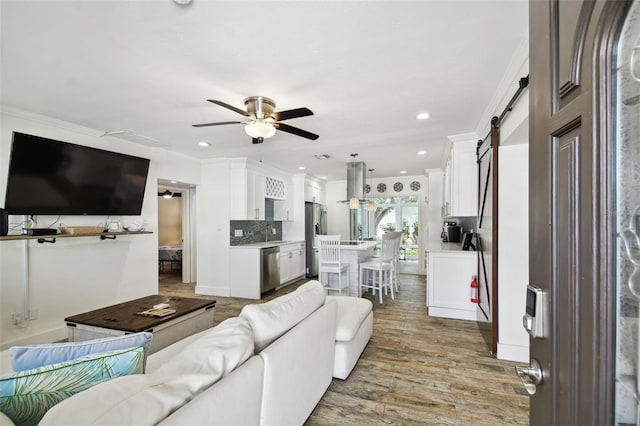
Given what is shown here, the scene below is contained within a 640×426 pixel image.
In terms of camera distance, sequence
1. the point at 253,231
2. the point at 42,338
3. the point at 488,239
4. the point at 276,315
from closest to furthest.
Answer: the point at 276,315 → the point at 488,239 → the point at 42,338 → the point at 253,231

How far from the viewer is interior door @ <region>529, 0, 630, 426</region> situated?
21.5 inches

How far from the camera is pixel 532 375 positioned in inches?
31.4

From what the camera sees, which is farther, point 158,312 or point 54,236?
point 54,236

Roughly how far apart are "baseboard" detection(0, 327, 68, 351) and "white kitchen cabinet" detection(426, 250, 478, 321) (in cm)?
463

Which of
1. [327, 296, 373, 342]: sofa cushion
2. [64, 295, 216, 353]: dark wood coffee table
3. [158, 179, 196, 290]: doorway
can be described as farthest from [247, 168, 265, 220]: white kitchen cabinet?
[327, 296, 373, 342]: sofa cushion

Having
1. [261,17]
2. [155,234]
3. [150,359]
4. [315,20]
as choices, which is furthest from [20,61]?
[155,234]

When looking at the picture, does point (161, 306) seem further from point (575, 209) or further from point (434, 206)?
point (434, 206)

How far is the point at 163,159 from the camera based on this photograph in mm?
4629

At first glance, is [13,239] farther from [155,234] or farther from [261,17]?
[261,17]

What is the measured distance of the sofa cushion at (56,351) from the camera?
103 cm

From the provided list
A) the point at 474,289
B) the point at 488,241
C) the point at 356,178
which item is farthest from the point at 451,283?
the point at 356,178

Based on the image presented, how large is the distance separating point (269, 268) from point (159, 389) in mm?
4447

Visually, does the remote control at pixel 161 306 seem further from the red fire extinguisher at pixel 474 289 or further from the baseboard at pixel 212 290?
the red fire extinguisher at pixel 474 289

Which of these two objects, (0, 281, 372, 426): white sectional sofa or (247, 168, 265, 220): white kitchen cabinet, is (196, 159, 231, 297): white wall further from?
(0, 281, 372, 426): white sectional sofa
